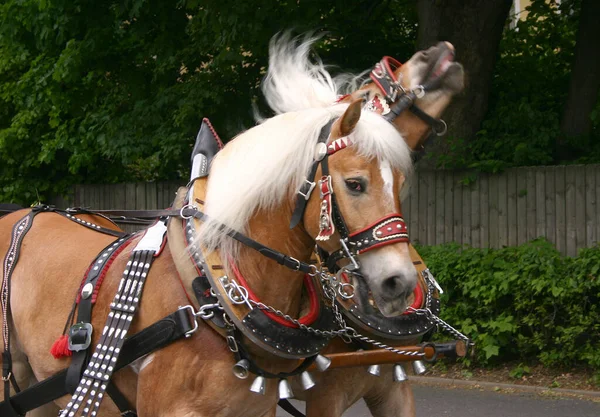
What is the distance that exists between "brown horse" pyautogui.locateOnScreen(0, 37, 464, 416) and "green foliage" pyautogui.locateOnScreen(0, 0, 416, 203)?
224 inches

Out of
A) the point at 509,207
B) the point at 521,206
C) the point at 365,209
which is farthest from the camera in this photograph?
the point at 509,207

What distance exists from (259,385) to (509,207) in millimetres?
5931

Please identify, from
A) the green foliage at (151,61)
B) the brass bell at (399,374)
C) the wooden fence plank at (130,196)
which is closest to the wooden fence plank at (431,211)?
the green foliage at (151,61)

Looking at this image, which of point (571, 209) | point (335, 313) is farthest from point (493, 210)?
point (335, 313)

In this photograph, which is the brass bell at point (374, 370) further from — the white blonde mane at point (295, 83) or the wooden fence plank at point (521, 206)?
the wooden fence plank at point (521, 206)

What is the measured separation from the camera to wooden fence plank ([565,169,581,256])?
7945mm

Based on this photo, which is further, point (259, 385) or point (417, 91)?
point (417, 91)

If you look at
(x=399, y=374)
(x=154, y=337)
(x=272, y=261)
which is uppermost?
(x=272, y=261)

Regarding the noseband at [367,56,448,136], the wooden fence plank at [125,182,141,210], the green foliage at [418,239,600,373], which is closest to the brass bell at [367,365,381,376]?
the noseband at [367,56,448,136]

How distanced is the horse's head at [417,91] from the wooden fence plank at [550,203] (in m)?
4.50

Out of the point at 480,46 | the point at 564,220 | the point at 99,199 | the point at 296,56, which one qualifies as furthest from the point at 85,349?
the point at 99,199

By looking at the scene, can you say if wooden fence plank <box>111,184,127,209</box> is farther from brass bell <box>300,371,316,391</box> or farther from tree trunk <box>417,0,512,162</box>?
brass bell <box>300,371,316,391</box>

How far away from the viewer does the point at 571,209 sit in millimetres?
7973

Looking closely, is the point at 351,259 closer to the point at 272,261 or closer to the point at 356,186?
the point at 356,186
